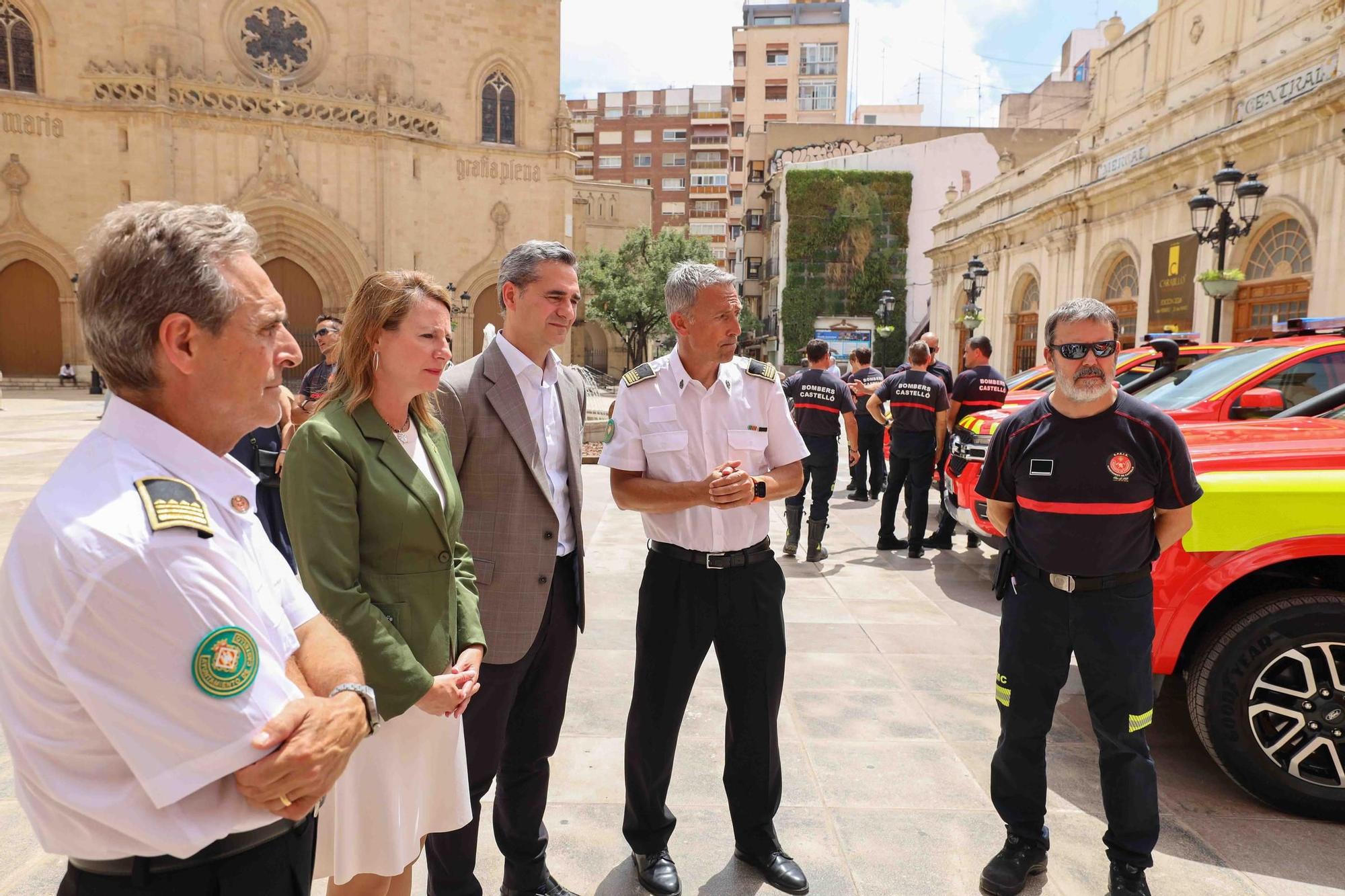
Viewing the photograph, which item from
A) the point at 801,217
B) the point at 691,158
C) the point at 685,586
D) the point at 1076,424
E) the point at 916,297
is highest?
the point at 691,158

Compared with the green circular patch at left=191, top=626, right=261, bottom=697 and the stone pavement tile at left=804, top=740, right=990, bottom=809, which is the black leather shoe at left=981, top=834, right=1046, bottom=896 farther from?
the green circular patch at left=191, top=626, right=261, bottom=697

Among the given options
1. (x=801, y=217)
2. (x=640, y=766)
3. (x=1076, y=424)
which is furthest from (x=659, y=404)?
(x=801, y=217)

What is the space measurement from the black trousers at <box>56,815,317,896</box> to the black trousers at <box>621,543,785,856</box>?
1.56 m

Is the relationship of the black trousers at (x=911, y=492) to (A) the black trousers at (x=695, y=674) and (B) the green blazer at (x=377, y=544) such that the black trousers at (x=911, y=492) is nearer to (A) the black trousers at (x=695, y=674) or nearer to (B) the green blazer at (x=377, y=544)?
(A) the black trousers at (x=695, y=674)

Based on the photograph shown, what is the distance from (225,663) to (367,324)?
4.05 ft

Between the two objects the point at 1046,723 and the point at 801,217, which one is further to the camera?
the point at 801,217

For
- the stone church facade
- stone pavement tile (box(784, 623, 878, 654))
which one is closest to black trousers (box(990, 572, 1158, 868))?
stone pavement tile (box(784, 623, 878, 654))

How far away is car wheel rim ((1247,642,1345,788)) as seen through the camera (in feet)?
10.5

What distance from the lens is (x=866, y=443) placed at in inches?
425

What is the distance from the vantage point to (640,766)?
2957 millimetres

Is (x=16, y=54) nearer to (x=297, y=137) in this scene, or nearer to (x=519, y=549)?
(x=297, y=137)

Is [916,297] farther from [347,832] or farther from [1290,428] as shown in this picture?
[347,832]

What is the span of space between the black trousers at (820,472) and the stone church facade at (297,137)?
2516 centimetres

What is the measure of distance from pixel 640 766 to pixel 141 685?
2.07m
